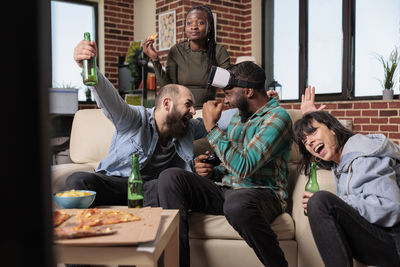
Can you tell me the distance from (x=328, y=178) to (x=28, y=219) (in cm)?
175

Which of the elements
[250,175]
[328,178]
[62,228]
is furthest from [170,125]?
[62,228]

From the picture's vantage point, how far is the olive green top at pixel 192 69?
273 cm

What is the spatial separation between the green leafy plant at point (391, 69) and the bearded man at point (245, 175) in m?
2.31

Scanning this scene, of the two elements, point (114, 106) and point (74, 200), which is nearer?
point (74, 200)

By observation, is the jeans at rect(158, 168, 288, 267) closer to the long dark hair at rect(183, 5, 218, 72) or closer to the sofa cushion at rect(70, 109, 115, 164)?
the sofa cushion at rect(70, 109, 115, 164)

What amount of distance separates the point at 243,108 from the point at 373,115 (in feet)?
7.42

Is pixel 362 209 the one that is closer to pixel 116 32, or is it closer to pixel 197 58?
pixel 197 58

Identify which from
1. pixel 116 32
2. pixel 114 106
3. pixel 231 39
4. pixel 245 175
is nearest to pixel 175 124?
pixel 114 106

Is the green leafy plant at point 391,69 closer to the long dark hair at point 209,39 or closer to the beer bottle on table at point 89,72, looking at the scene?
the long dark hair at point 209,39

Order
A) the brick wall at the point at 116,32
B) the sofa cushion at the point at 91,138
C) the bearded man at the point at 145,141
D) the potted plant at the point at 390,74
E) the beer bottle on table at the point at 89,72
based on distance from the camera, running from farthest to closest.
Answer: the brick wall at the point at 116,32 < the potted plant at the point at 390,74 < the sofa cushion at the point at 91,138 < the bearded man at the point at 145,141 < the beer bottle on table at the point at 89,72

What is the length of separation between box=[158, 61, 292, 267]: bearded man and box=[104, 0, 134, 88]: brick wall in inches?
151

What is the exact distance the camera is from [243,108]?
196 cm

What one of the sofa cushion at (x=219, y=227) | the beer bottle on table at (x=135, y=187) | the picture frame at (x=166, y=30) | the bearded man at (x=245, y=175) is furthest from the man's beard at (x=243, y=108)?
the picture frame at (x=166, y=30)

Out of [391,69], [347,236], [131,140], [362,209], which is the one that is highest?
[391,69]
